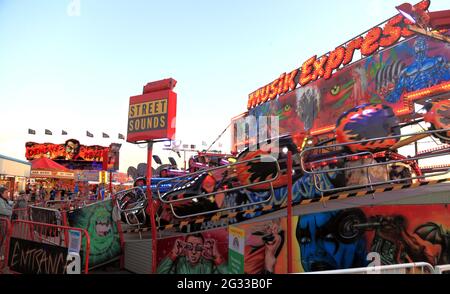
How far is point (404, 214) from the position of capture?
15.5 ft

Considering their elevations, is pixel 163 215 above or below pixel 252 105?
below

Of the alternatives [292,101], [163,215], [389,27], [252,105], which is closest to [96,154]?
[252,105]

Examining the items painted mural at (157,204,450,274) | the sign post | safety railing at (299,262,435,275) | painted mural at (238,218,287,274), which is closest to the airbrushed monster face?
the sign post

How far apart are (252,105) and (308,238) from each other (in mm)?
32013

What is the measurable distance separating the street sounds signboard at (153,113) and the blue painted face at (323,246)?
8.50 ft

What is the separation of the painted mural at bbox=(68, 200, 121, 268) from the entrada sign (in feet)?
56.6

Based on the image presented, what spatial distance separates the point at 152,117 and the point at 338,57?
68.3 feet

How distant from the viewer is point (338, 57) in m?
24.2

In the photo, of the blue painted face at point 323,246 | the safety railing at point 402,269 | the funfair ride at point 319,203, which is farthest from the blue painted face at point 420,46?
the safety railing at point 402,269

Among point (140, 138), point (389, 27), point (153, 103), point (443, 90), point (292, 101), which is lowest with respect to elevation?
point (140, 138)

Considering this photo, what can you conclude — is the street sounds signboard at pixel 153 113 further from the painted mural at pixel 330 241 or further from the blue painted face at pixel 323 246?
the blue painted face at pixel 323 246

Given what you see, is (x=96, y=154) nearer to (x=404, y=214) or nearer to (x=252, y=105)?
(x=252, y=105)

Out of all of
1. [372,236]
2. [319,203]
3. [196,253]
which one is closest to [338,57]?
[319,203]

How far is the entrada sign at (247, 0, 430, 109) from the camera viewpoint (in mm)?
19848
